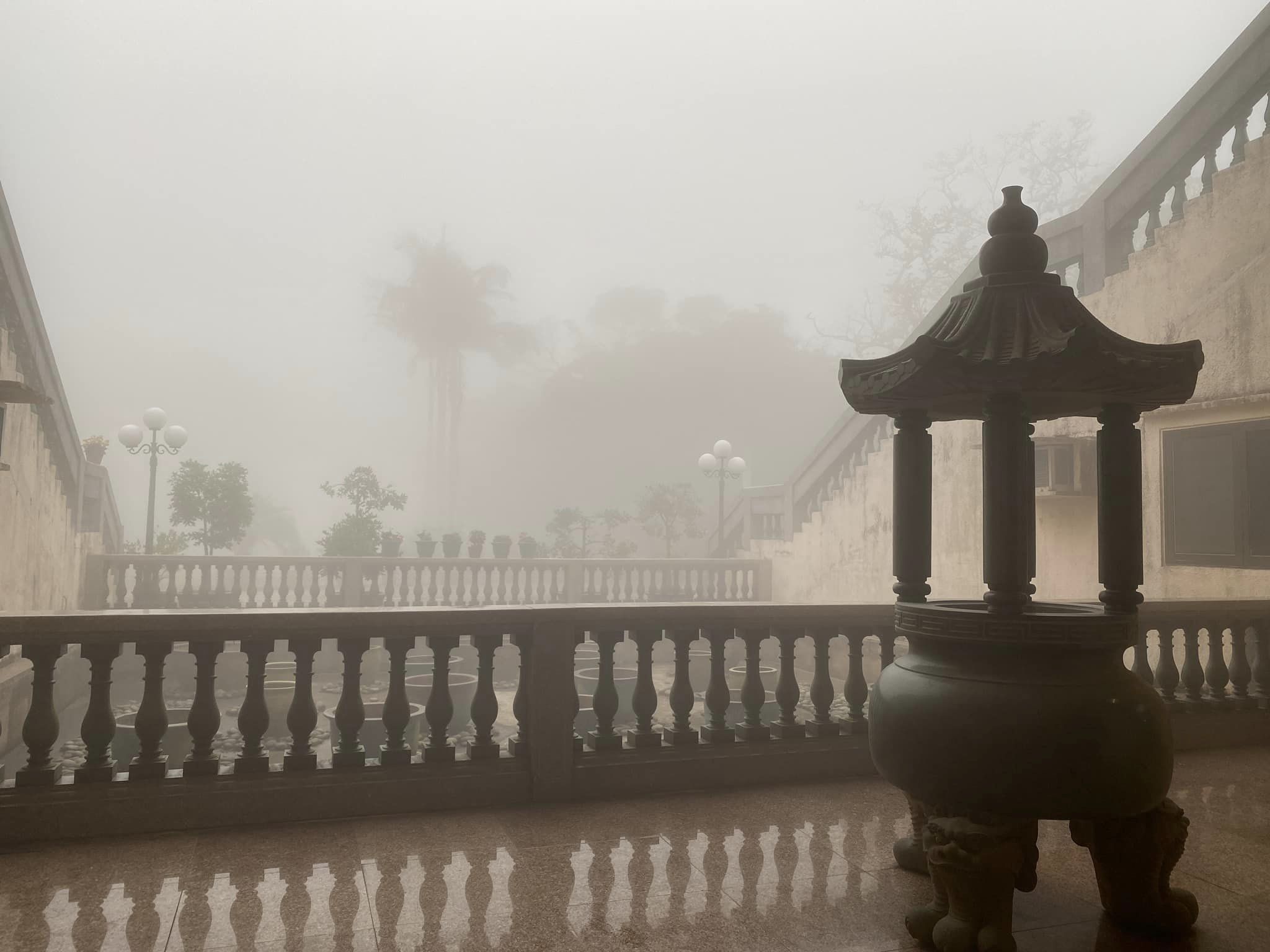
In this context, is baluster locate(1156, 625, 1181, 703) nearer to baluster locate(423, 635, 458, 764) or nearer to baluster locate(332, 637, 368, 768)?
baluster locate(423, 635, 458, 764)

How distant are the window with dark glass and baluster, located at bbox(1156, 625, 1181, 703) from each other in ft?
6.45

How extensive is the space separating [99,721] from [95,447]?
13492 mm

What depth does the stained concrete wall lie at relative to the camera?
6.68 meters

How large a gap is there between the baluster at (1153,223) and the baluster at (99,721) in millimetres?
9078

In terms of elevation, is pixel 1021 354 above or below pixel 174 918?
above

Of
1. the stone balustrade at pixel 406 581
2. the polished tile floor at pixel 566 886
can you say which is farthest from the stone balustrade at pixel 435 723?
the stone balustrade at pixel 406 581

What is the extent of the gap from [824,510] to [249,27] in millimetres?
76593

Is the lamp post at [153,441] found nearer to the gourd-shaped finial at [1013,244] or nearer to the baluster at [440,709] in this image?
the baluster at [440,709]

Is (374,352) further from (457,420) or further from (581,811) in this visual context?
(581,811)

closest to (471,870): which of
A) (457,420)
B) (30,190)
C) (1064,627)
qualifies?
(1064,627)

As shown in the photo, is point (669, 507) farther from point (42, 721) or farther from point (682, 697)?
point (42, 721)

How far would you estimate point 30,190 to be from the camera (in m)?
53.9

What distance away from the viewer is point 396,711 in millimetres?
3934

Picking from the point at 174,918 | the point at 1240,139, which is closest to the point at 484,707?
the point at 174,918
